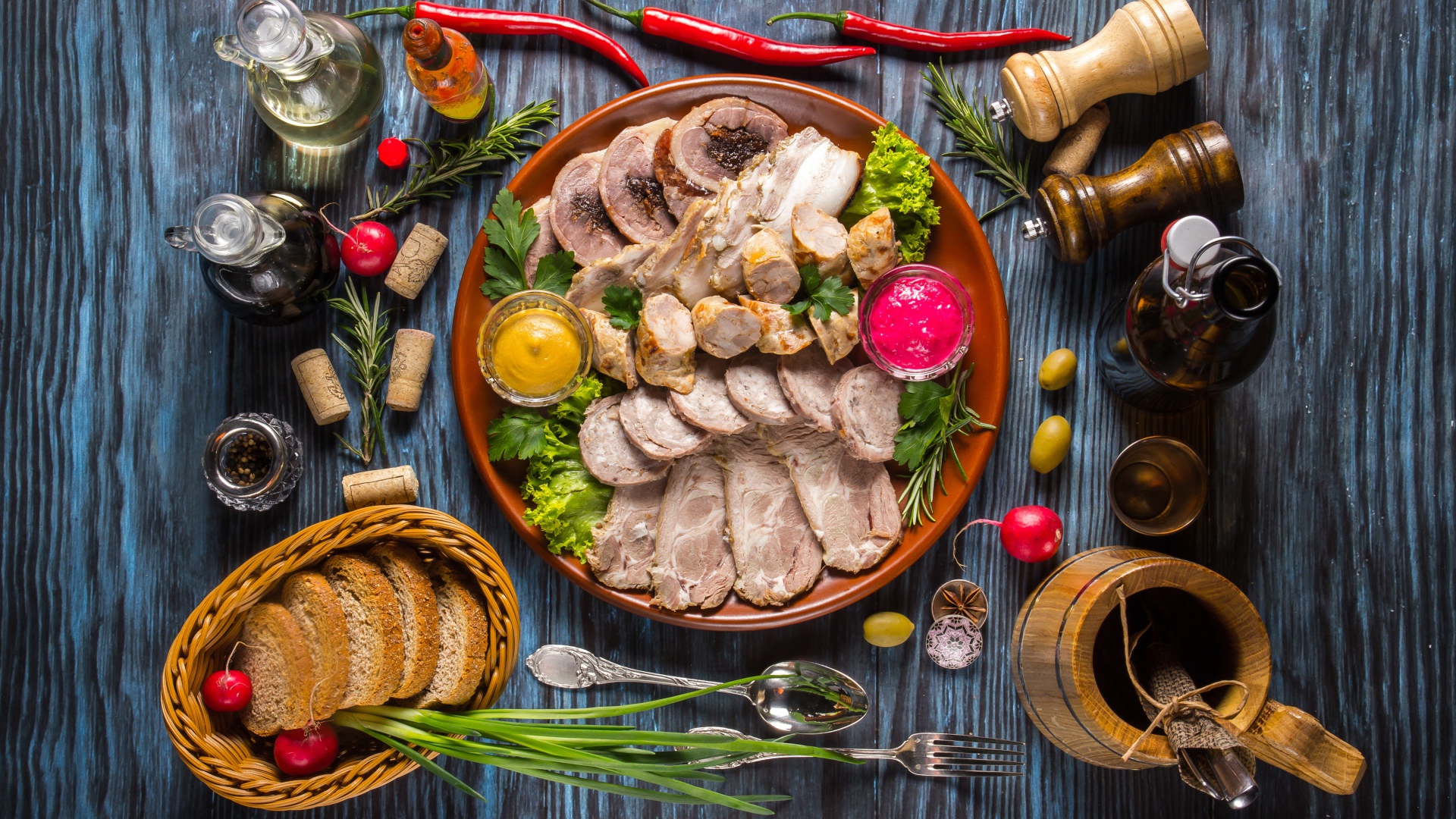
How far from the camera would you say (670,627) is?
10.4ft

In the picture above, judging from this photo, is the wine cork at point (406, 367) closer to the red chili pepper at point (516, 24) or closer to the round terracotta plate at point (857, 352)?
the round terracotta plate at point (857, 352)

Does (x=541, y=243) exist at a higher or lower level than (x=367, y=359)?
higher

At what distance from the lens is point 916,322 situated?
279cm

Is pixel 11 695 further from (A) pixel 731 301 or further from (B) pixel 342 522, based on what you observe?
(A) pixel 731 301

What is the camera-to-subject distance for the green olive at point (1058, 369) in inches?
119

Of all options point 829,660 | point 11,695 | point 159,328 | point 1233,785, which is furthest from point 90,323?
point 1233,785

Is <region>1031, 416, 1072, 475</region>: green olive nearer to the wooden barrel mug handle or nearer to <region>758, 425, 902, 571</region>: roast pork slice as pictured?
<region>758, 425, 902, 571</region>: roast pork slice

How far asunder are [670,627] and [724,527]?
0.48m

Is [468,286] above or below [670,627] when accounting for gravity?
above

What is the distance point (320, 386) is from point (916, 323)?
2133 mm

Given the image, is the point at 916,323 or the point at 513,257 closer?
the point at 916,323

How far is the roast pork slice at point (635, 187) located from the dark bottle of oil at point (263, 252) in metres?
1.01

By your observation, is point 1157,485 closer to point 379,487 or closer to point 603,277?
point 603,277

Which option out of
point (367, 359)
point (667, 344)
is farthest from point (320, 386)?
point (667, 344)
